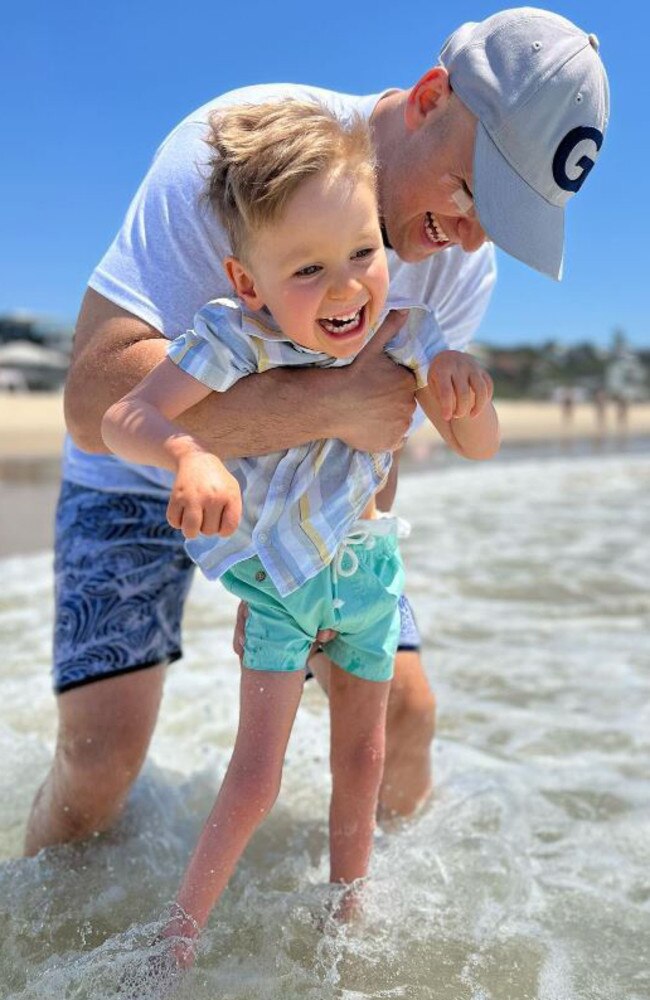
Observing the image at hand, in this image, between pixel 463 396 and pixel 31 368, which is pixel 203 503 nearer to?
pixel 463 396

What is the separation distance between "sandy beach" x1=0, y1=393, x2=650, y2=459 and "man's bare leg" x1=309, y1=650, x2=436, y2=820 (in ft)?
36.9

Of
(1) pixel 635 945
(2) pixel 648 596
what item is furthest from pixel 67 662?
(2) pixel 648 596

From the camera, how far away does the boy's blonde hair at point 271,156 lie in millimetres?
1846

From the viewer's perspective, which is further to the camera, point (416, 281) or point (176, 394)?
point (416, 281)

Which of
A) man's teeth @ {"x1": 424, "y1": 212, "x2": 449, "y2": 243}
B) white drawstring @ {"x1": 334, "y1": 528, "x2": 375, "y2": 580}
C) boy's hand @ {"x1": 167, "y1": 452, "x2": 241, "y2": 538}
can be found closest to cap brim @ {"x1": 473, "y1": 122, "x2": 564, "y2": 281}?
man's teeth @ {"x1": 424, "y1": 212, "x2": 449, "y2": 243}

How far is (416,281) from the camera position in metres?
2.67

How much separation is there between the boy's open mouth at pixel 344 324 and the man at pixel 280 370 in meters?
0.18

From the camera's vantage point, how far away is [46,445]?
56.5 ft

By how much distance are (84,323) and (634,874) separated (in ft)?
6.31

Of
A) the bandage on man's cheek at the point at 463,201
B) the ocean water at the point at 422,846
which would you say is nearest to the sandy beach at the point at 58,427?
the ocean water at the point at 422,846

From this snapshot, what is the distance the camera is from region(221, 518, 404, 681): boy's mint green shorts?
2.12 meters

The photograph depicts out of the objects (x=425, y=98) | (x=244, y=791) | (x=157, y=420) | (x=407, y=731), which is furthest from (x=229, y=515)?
(x=407, y=731)

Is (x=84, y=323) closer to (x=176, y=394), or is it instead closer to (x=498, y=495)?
(x=176, y=394)

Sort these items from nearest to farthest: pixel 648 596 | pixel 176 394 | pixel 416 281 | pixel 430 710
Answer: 1. pixel 176 394
2. pixel 416 281
3. pixel 430 710
4. pixel 648 596
